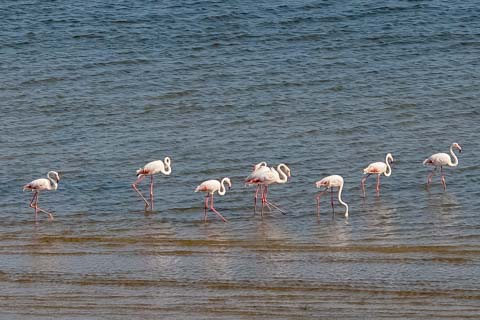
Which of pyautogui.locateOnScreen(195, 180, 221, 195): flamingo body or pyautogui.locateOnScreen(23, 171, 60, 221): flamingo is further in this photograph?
pyautogui.locateOnScreen(23, 171, 60, 221): flamingo

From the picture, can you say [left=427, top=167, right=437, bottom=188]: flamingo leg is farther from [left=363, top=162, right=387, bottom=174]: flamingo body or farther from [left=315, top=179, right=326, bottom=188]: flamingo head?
[left=315, top=179, right=326, bottom=188]: flamingo head

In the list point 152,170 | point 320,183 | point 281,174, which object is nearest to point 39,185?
point 152,170

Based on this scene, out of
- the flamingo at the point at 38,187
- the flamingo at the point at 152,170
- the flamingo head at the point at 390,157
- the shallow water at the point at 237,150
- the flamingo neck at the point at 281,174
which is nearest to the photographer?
the shallow water at the point at 237,150

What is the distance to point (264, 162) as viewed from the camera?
672 inches

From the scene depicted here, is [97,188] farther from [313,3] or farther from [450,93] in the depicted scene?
[313,3]

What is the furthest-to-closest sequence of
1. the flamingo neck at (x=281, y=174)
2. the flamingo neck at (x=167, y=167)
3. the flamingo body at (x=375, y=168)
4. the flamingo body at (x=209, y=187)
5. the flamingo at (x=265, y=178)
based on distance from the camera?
the flamingo neck at (x=167, y=167) → the flamingo body at (x=375, y=168) → the flamingo neck at (x=281, y=174) → the flamingo at (x=265, y=178) → the flamingo body at (x=209, y=187)

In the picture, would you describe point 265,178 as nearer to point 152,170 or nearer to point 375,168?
point 375,168

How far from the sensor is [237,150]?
61.0 feet

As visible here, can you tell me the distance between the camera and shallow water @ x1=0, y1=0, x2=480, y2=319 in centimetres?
1121

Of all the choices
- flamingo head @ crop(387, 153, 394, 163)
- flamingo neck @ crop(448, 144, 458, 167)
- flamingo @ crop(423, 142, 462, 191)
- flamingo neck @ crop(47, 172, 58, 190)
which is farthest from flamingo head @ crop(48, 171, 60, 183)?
flamingo neck @ crop(448, 144, 458, 167)

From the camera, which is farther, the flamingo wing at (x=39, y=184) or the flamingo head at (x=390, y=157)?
the flamingo head at (x=390, y=157)

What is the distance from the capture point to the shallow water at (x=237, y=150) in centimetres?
1121

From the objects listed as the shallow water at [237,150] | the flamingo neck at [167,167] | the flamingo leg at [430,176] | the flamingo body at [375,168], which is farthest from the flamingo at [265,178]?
the flamingo leg at [430,176]

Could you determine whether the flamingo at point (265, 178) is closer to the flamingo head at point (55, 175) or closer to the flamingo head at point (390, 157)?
the flamingo head at point (390, 157)
